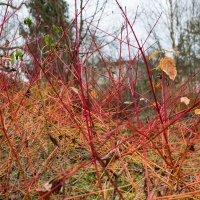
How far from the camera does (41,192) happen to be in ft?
2.93

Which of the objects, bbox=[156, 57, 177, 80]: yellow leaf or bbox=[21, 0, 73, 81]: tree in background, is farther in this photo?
bbox=[21, 0, 73, 81]: tree in background

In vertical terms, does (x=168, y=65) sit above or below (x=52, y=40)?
below

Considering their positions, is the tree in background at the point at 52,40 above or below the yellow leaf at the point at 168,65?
above

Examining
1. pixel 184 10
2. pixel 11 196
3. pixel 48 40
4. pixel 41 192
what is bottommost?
pixel 11 196

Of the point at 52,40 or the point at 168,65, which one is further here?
the point at 52,40

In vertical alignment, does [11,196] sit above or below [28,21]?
below

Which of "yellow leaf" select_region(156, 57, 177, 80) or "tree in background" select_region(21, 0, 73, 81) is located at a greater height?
"tree in background" select_region(21, 0, 73, 81)

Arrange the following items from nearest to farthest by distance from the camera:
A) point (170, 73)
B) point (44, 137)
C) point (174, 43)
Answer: point (170, 73) → point (44, 137) → point (174, 43)

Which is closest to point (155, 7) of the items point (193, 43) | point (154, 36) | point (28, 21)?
point (154, 36)

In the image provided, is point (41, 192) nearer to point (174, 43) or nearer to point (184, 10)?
point (174, 43)

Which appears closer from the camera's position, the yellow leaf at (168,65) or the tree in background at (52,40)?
the yellow leaf at (168,65)

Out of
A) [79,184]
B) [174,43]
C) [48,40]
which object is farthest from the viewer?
[174,43]

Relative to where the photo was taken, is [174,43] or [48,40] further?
[174,43]

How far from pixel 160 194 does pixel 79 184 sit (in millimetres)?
1505
